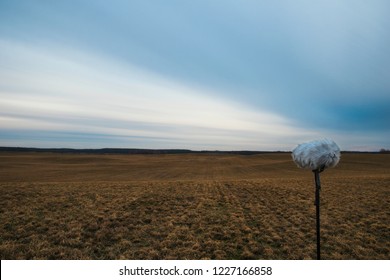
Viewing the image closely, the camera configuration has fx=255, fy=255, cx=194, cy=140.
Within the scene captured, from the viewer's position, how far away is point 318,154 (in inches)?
216

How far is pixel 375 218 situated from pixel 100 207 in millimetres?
13591

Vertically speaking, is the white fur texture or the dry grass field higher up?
the white fur texture

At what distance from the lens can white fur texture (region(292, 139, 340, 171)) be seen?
18.0ft

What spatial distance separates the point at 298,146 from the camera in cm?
593

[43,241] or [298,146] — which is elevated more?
[298,146]

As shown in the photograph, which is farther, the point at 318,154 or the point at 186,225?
the point at 186,225

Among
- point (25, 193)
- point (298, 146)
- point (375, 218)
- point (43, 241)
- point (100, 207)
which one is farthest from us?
point (25, 193)

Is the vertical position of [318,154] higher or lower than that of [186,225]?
higher

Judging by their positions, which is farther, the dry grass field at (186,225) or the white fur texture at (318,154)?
the dry grass field at (186,225)

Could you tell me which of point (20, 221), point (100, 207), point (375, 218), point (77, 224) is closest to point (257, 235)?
point (375, 218)

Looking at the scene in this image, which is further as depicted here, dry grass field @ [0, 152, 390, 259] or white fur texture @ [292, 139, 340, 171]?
dry grass field @ [0, 152, 390, 259]

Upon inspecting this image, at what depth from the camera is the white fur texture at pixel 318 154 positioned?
548 cm

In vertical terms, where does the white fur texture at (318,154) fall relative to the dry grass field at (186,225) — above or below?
above
